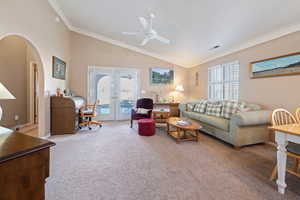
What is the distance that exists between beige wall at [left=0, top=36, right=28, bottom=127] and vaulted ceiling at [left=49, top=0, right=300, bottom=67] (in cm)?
158

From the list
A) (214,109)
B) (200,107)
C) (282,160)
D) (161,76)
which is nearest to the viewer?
(282,160)

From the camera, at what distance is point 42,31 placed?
307 centimetres

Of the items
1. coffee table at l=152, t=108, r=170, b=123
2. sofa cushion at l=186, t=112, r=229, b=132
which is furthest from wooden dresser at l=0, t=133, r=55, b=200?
coffee table at l=152, t=108, r=170, b=123

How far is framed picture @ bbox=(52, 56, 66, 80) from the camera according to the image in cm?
359

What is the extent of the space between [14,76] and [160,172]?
467 cm

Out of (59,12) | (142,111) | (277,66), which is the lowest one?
(142,111)

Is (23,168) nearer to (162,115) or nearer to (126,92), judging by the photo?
(162,115)

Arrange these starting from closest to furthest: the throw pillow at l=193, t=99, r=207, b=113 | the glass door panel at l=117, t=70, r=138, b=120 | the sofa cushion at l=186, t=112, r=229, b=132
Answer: the sofa cushion at l=186, t=112, r=229, b=132, the throw pillow at l=193, t=99, r=207, b=113, the glass door panel at l=117, t=70, r=138, b=120

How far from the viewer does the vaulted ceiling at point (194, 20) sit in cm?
243

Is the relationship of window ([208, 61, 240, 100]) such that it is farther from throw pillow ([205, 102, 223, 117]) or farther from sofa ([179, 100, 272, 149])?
sofa ([179, 100, 272, 149])

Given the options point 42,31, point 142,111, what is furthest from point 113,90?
point 42,31

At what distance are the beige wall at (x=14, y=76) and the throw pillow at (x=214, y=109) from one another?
5.35m

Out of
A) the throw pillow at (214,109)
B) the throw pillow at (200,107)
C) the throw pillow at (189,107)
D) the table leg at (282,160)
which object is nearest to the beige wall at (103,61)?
the throw pillow at (189,107)

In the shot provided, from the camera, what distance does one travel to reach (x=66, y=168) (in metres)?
1.99
